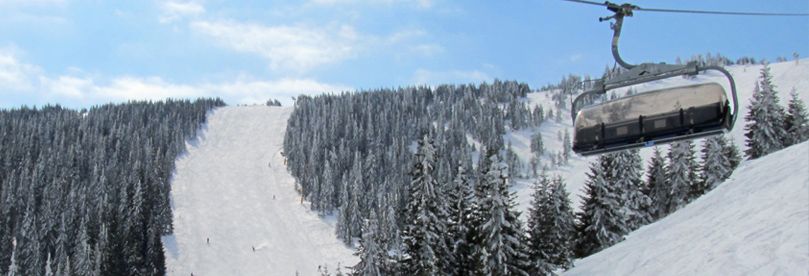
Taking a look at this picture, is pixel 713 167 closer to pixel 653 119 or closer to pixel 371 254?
pixel 371 254

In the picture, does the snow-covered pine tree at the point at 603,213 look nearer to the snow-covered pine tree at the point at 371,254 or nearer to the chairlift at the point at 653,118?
the snow-covered pine tree at the point at 371,254

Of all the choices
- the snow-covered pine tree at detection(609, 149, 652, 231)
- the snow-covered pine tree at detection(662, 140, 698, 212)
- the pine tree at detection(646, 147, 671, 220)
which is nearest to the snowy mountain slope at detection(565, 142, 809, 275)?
the snow-covered pine tree at detection(609, 149, 652, 231)

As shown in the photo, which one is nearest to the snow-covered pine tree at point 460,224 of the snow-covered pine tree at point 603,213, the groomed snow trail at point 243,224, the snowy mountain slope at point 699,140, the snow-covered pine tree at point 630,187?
the snow-covered pine tree at point 603,213

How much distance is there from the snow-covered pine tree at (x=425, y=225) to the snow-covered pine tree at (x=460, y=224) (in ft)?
2.94

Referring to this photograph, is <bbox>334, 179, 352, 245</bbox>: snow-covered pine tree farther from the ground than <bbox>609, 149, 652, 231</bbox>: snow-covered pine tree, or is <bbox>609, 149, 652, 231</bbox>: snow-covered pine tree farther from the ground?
<bbox>609, 149, 652, 231</bbox>: snow-covered pine tree

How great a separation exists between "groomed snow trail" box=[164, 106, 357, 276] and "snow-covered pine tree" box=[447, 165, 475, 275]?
2832 inches

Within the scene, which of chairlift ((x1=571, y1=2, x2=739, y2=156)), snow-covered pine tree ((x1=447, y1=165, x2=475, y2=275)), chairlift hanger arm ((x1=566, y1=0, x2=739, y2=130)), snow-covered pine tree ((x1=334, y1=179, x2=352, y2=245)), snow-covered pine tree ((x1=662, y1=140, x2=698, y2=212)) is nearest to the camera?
chairlift hanger arm ((x1=566, y1=0, x2=739, y2=130))

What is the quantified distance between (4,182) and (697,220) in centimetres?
13562

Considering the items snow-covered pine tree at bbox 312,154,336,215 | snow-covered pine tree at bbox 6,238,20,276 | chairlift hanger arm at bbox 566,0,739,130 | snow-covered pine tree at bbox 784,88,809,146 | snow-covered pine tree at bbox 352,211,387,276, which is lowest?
snow-covered pine tree at bbox 6,238,20,276

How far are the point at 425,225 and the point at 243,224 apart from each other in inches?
3987

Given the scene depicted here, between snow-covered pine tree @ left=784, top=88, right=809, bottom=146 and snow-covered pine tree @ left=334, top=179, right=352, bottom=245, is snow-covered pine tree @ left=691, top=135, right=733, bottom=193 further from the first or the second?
snow-covered pine tree @ left=334, top=179, right=352, bottom=245

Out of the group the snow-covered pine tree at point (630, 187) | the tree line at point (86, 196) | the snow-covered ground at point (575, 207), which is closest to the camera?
the snow-covered ground at point (575, 207)

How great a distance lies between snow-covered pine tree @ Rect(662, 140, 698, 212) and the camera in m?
55.6

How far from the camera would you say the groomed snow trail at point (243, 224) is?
106 meters
